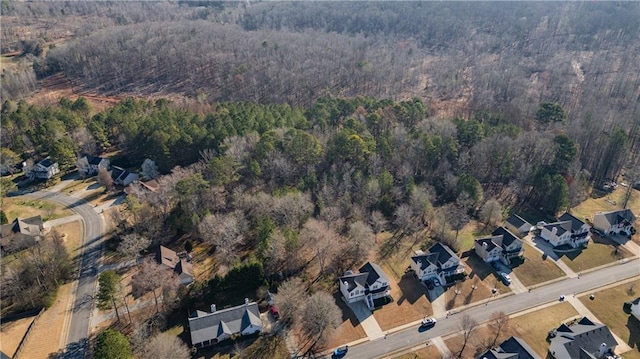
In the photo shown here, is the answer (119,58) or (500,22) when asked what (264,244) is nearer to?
(119,58)

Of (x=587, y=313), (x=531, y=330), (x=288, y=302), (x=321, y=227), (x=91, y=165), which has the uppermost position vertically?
(x=321, y=227)

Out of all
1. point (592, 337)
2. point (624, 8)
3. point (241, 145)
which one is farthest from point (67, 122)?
point (624, 8)

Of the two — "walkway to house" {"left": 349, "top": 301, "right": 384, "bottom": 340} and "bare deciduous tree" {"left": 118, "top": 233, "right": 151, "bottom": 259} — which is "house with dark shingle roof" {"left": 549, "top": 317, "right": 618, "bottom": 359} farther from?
"bare deciduous tree" {"left": 118, "top": 233, "right": 151, "bottom": 259}

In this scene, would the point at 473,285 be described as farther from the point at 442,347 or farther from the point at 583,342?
the point at 583,342

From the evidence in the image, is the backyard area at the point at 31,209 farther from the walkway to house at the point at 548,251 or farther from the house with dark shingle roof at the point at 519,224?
the walkway to house at the point at 548,251

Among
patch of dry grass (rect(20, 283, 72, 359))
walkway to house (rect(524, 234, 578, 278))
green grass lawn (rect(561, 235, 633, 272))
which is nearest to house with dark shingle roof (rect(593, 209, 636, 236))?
green grass lawn (rect(561, 235, 633, 272))

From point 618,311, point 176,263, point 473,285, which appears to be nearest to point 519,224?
point 473,285
